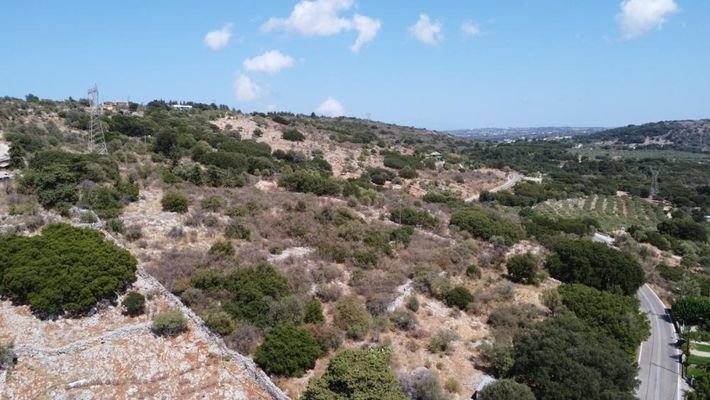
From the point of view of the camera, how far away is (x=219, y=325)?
17.4m

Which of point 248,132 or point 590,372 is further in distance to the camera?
point 248,132

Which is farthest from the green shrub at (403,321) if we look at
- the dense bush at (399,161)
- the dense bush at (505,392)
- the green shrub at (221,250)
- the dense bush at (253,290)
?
→ the dense bush at (399,161)

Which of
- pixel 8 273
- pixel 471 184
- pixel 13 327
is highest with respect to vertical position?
pixel 8 273

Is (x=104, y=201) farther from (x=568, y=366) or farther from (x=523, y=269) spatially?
(x=568, y=366)

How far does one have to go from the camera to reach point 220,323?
1748cm

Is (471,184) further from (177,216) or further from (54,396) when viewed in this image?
(54,396)

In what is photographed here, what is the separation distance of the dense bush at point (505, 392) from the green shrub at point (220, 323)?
9123 millimetres

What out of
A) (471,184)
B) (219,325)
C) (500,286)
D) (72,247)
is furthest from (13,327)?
(471,184)

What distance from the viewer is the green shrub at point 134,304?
17500mm

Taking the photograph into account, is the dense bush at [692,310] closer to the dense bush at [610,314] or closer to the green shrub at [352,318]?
the dense bush at [610,314]

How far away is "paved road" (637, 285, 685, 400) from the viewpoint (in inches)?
821

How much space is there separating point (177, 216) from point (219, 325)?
11505 millimetres

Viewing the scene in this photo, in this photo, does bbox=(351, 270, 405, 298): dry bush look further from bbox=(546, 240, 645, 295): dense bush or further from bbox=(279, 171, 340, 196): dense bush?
bbox=(279, 171, 340, 196): dense bush

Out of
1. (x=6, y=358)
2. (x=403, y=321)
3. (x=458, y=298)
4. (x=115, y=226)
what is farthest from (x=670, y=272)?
(x=6, y=358)
